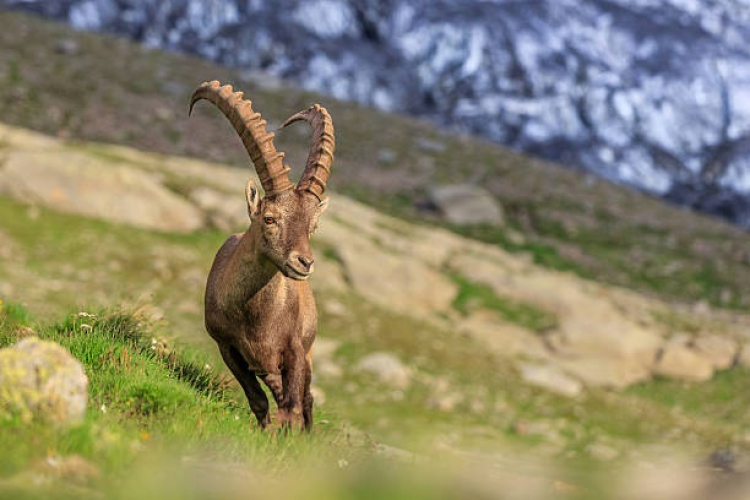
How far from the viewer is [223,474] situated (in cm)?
496

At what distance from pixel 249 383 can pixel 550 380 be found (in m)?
20.4

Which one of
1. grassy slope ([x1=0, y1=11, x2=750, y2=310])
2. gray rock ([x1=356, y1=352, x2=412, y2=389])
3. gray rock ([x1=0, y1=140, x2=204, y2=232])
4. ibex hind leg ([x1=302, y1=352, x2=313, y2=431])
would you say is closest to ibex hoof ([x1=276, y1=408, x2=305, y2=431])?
ibex hind leg ([x1=302, y1=352, x2=313, y2=431])

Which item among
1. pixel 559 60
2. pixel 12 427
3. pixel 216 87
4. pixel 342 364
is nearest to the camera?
pixel 12 427

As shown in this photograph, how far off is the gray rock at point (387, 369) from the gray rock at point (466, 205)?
1075 inches

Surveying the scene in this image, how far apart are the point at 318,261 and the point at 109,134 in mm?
31376

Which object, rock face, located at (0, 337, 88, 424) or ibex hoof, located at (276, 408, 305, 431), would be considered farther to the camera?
ibex hoof, located at (276, 408, 305, 431)

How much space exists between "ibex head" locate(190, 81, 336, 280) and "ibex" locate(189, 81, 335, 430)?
1cm

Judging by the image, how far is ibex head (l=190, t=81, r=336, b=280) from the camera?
732 cm

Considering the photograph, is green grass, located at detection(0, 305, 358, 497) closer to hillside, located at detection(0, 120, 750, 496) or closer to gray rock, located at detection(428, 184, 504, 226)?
hillside, located at detection(0, 120, 750, 496)

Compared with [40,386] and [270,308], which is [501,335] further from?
[40,386]

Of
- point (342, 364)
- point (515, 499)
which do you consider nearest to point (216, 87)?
point (515, 499)

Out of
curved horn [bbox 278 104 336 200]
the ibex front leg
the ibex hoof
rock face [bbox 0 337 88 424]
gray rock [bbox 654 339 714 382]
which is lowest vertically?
rock face [bbox 0 337 88 424]

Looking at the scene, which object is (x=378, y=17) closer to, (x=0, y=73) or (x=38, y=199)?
(x=0, y=73)

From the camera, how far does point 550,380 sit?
1045 inches
